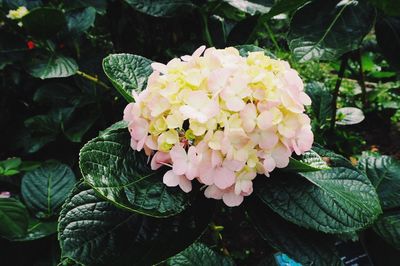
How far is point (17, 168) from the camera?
162 centimetres

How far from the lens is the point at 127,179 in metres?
0.77

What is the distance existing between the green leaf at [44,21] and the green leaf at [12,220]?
0.67m

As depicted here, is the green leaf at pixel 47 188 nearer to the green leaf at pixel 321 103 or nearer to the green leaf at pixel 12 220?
the green leaf at pixel 12 220

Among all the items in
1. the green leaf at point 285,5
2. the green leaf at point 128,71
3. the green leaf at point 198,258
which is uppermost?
the green leaf at point 285,5

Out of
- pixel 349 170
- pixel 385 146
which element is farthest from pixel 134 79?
pixel 385 146

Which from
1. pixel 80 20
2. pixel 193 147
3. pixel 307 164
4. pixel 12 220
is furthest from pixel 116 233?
pixel 80 20

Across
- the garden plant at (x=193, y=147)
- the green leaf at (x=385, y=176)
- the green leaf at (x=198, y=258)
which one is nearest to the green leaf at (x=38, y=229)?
the garden plant at (x=193, y=147)

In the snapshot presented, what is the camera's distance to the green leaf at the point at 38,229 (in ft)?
4.29

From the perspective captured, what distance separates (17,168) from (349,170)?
3.96ft

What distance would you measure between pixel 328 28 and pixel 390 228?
0.56 metres

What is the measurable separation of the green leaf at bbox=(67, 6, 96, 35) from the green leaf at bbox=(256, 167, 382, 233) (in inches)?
47.9

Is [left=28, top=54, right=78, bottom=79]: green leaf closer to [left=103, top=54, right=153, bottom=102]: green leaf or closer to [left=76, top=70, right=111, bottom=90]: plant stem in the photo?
[left=76, top=70, right=111, bottom=90]: plant stem

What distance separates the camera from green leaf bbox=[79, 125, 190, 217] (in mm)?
726

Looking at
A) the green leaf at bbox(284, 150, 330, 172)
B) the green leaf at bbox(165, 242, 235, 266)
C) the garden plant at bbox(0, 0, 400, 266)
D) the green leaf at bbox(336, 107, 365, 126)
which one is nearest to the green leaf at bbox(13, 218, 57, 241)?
the garden plant at bbox(0, 0, 400, 266)
